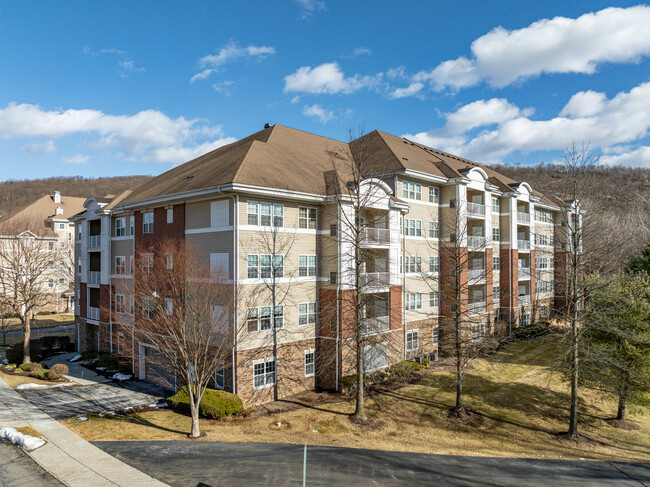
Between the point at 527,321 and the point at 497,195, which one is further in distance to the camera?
the point at 527,321

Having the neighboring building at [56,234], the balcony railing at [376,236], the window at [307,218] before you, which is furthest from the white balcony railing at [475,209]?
the neighboring building at [56,234]

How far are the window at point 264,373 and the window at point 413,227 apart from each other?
13331 mm

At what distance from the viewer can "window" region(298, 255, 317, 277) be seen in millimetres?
23766

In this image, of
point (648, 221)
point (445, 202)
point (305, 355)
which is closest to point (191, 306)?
point (305, 355)

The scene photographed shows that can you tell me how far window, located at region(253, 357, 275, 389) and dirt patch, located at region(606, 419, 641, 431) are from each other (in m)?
18.1

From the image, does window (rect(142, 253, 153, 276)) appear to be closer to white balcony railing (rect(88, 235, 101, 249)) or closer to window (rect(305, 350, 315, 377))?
white balcony railing (rect(88, 235, 101, 249))

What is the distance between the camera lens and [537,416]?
21.7 metres

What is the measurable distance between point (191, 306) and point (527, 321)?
3704 centimetres

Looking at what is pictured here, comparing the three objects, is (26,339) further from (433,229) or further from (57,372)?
(433,229)

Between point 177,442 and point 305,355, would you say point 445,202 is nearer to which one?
point 305,355

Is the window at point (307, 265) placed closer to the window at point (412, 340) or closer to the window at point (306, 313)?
the window at point (306, 313)

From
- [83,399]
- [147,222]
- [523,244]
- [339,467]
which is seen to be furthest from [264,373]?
[523,244]

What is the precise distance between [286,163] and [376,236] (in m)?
7.38

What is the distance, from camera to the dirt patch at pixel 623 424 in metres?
20.9
